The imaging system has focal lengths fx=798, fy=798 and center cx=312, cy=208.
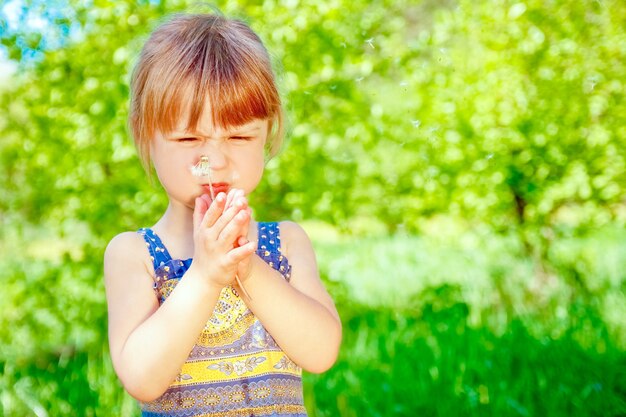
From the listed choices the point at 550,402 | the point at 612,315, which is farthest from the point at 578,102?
the point at 550,402

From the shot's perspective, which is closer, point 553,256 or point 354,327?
point 354,327

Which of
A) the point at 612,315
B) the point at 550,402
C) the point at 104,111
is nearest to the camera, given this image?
the point at 550,402

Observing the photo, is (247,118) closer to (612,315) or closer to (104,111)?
(104,111)

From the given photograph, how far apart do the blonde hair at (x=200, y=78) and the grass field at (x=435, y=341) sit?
1843 mm

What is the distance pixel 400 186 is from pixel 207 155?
3.97 metres

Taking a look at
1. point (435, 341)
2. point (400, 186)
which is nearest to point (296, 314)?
point (435, 341)

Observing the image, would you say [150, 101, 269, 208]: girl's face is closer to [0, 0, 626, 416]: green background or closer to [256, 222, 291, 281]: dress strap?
[256, 222, 291, 281]: dress strap

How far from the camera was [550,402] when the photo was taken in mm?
3072

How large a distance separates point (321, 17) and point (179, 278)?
225 cm

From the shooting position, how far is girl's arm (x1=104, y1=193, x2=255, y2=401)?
4.28 ft

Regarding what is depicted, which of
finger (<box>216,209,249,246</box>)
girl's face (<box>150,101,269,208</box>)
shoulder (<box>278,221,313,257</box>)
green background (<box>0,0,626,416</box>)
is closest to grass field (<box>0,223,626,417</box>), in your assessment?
green background (<box>0,0,626,416</box>)

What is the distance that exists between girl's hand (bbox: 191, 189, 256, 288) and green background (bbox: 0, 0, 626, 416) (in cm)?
129

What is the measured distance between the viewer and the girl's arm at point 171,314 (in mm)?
1304

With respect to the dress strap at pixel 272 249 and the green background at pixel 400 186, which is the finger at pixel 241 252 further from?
the green background at pixel 400 186
